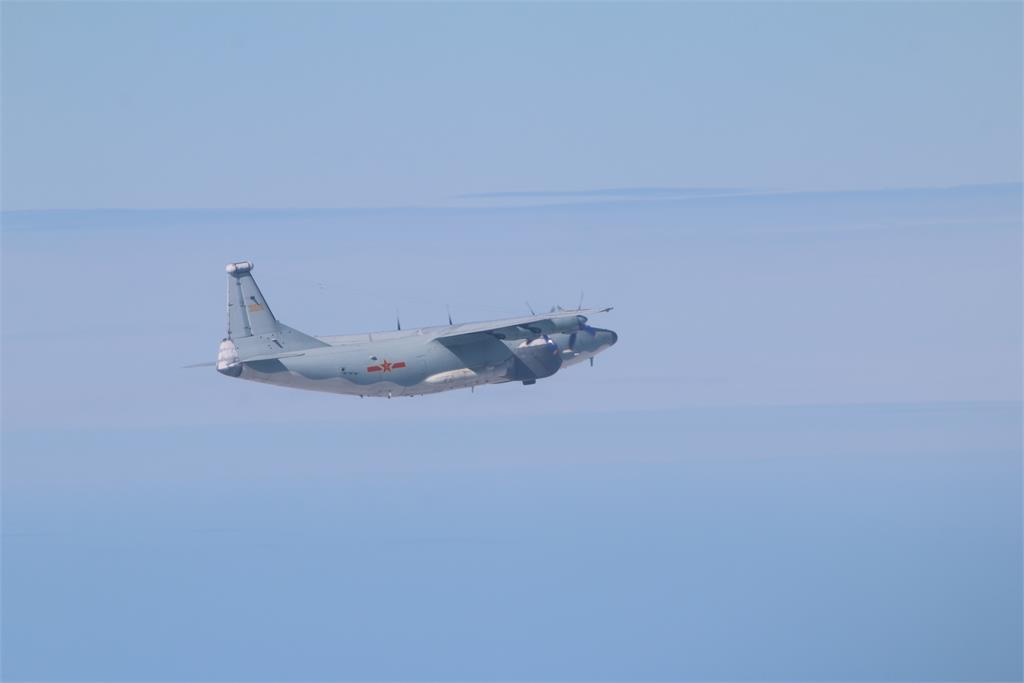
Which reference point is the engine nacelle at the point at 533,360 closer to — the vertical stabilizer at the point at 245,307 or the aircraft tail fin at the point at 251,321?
the aircraft tail fin at the point at 251,321

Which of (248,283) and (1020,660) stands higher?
(248,283)

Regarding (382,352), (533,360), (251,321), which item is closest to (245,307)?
(251,321)

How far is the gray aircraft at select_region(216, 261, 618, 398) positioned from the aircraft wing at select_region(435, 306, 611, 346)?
4 centimetres

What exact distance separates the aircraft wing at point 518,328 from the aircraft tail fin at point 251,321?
18.6 feet

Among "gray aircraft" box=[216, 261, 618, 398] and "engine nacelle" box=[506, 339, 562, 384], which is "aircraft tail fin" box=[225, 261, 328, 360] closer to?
"gray aircraft" box=[216, 261, 618, 398]

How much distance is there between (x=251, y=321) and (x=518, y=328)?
37.8ft

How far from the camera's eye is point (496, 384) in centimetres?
8931

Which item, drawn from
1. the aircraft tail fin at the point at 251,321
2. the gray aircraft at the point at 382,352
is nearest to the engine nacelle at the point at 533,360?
the gray aircraft at the point at 382,352

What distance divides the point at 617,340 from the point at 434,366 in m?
11.4

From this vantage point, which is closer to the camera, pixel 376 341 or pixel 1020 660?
pixel 376 341

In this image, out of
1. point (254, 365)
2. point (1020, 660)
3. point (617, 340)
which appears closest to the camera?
point (254, 365)

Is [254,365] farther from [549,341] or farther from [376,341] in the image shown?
[549,341]

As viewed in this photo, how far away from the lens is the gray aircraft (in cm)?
8469

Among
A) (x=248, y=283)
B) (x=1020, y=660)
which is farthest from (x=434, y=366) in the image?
(x=1020, y=660)
